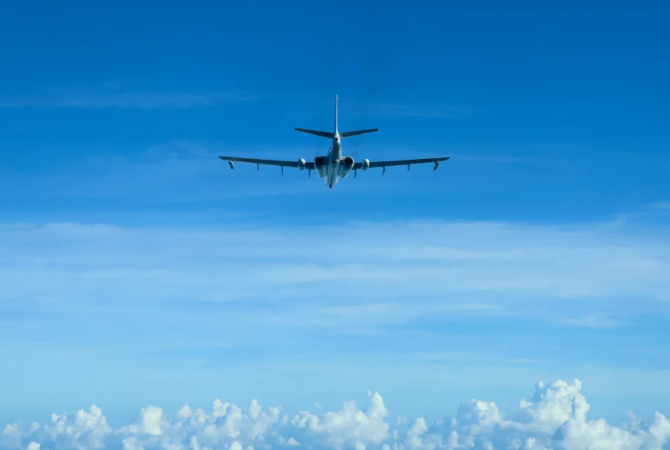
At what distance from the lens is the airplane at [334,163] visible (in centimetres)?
15088

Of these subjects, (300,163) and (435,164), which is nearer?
(300,163)

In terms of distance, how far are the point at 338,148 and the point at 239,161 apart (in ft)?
88.7

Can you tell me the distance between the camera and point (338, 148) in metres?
152

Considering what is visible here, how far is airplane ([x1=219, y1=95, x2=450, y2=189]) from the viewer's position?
150875 millimetres

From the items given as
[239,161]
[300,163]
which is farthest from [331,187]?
[239,161]

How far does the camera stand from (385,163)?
165750mm

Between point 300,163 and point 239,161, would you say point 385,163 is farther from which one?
point 239,161

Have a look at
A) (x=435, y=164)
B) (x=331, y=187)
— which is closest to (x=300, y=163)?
(x=331, y=187)

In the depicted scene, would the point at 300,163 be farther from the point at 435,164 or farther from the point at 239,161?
the point at 435,164

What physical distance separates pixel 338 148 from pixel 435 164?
27.2 m

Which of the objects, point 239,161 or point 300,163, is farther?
point 239,161

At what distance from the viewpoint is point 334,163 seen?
153500 millimetres

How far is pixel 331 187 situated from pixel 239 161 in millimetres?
20689

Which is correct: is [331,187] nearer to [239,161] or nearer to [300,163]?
[300,163]
